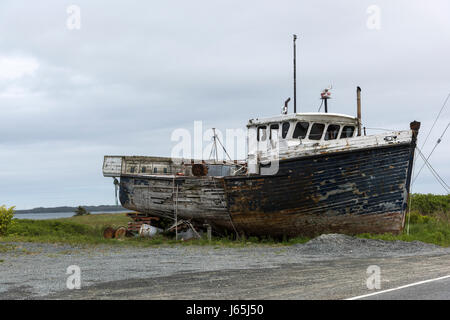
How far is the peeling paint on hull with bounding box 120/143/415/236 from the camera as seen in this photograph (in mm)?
15789

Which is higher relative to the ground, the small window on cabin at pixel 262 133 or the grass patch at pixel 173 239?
the small window on cabin at pixel 262 133

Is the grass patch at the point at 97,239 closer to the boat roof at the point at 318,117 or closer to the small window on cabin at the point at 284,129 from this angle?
the small window on cabin at the point at 284,129

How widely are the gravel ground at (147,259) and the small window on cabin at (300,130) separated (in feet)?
14.3

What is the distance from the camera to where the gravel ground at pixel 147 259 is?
9531 millimetres

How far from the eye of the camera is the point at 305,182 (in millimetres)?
16141

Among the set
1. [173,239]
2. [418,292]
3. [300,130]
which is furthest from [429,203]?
[418,292]

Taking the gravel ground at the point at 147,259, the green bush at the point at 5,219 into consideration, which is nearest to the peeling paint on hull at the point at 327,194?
the gravel ground at the point at 147,259

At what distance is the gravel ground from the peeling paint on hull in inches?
50.9

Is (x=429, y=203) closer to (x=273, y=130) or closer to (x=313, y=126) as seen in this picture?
(x=313, y=126)

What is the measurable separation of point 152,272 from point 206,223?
8.86m

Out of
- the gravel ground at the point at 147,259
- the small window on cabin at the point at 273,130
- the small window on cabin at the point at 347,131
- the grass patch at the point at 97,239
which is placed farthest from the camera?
the small window on cabin at the point at 273,130

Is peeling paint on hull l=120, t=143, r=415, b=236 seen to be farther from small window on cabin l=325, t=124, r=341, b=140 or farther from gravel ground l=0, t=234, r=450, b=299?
small window on cabin l=325, t=124, r=341, b=140

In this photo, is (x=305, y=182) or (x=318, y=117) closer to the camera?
(x=305, y=182)

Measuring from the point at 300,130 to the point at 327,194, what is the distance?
2.98 m
